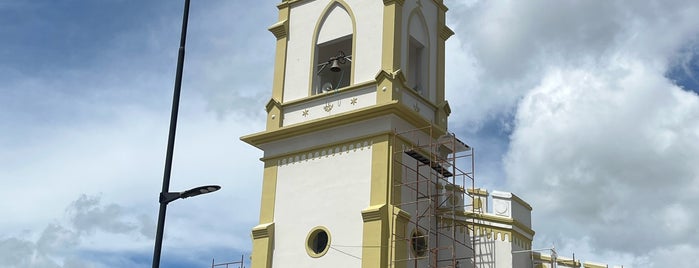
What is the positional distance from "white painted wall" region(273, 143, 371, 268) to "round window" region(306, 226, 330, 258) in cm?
14

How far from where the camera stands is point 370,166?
28406 mm

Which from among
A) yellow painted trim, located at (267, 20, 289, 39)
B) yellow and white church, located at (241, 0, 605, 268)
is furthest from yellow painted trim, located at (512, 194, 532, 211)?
yellow painted trim, located at (267, 20, 289, 39)

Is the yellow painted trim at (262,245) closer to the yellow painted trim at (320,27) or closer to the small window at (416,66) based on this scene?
the yellow painted trim at (320,27)

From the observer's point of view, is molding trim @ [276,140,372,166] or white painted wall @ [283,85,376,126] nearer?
molding trim @ [276,140,372,166]

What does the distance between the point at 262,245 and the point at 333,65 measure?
19.5ft

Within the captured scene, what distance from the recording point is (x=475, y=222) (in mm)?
28766

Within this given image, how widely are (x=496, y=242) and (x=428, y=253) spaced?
1992 mm

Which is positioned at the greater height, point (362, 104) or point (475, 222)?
point (362, 104)

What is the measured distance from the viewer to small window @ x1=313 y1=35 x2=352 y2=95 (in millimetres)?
31328

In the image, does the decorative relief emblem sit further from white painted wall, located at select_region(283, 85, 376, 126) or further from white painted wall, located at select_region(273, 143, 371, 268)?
white painted wall, located at select_region(273, 143, 371, 268)

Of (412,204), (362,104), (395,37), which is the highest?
(395,37)

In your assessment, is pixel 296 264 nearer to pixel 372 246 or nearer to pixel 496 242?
pixel 372 246

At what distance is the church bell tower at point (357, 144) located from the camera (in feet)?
92.0

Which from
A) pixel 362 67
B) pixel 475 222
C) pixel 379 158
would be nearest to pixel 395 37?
pixel 362 67
